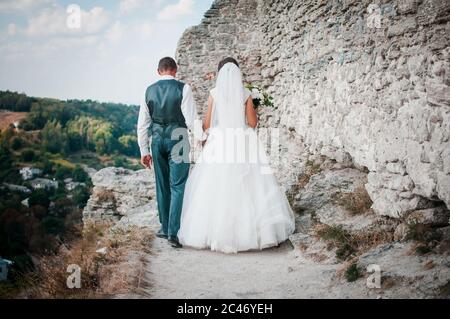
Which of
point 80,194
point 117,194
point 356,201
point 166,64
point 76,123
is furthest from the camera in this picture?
point 76,123

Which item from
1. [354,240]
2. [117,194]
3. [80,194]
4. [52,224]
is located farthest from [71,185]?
[354,240]

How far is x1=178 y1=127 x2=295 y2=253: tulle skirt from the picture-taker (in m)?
4.28

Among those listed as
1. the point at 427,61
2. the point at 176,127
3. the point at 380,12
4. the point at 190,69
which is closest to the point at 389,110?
the point at 427,61

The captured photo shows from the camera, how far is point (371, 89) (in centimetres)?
454

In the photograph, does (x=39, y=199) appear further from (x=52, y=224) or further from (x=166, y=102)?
(x=166, y=102)

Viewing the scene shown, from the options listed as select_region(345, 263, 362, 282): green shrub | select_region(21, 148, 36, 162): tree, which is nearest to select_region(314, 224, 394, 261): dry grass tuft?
select_region(345, 263, 362, 282): green shrub

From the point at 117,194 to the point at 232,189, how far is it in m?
5.58

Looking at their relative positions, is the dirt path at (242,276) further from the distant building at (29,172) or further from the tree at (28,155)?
the tree at (28,155)

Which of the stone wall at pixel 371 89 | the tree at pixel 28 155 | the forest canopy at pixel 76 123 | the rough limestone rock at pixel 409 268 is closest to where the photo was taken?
the rough limestone rock at pixel 409 268

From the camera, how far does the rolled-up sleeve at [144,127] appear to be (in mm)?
4536

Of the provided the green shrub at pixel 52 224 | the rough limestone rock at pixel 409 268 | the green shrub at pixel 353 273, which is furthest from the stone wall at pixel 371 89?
the green shrub at pixel 52 224

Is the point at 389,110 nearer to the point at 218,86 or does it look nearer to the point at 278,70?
the point at 218,86

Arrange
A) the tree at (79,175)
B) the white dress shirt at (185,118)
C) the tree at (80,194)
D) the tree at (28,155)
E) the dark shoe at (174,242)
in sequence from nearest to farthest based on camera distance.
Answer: the white dress shirt at (185,118) → the dark shoe at (174,242) → the tree at (80,194) → the tree at (79,175) → the tree at (28,155)

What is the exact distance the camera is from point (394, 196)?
13.0ft
